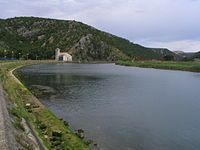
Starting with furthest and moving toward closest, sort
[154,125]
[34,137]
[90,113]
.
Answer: [90,113]
[154,125]
[34,137]

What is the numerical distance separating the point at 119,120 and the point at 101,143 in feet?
25.5

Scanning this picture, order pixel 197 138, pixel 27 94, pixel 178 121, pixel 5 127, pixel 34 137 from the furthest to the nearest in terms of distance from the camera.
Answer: pixel 27 94, pixel 178 121, pixel 197 138, pixel 34 137, pixel 5 127

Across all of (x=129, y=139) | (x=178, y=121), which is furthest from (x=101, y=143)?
(x=178, y=121)

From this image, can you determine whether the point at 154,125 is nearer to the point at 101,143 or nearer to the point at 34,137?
the point at 101,143

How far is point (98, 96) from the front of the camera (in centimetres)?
4800

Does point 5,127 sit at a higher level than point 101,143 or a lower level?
higher

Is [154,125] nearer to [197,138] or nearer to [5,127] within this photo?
[197,138]

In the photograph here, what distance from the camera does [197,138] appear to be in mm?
25328

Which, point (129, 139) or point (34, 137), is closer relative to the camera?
point (34, 137)

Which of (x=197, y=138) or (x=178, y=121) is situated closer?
(x=197, y=138)

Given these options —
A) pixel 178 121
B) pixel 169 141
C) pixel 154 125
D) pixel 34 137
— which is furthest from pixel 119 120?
pixel 34 137

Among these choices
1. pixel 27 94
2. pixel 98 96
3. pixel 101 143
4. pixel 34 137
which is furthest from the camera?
pixel 98 96

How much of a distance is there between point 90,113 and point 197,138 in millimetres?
11771

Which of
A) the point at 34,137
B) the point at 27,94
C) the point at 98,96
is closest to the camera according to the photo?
the point at 34,137
